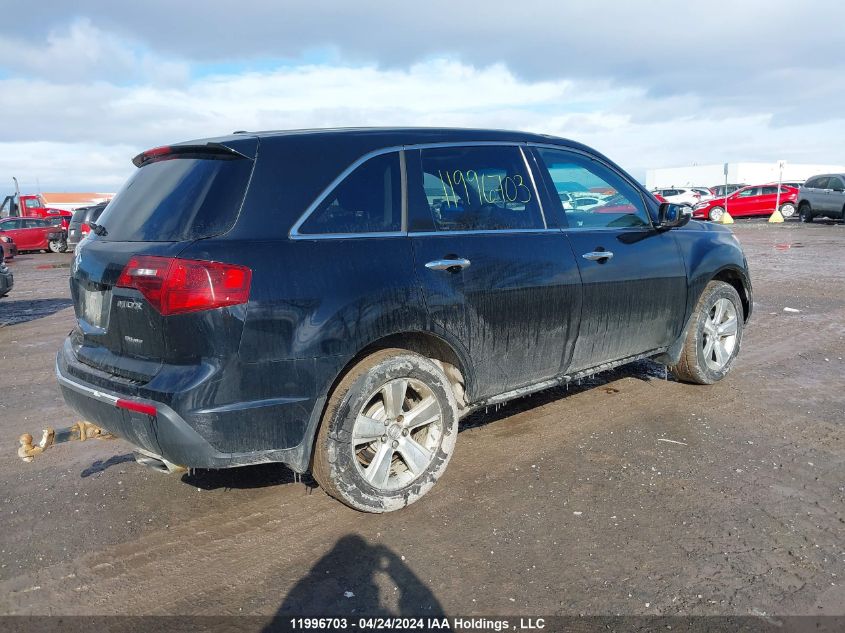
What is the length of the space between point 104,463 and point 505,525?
2.52 m

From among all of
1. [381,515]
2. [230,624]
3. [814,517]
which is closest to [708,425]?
[814,517]

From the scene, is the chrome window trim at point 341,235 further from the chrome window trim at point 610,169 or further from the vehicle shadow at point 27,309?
the vehicle shadow at point 27,309

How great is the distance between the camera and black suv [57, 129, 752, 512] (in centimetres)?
308

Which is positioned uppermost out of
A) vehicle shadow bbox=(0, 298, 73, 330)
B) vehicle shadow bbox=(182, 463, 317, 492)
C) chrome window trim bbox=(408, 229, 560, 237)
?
chrome window trim bbox=(408, 229, 560, 237)

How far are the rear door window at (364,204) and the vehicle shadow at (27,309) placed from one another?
8.58 m

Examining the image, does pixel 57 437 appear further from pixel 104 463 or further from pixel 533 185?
pixel 533 185

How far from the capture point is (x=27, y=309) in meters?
11.7

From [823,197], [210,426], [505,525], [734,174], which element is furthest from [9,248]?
[734,174]

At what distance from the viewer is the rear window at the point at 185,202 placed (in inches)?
126

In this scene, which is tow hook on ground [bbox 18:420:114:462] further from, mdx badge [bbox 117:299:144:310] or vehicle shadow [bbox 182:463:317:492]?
mdx badge [bbox 117:299:144:310]

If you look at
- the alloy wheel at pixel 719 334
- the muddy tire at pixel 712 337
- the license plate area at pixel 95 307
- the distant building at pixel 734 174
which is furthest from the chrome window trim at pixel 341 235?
the distant building at pixel 734 174

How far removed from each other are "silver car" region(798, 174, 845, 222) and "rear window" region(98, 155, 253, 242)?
28305 mm

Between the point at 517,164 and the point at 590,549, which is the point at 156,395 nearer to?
the point at 590,549

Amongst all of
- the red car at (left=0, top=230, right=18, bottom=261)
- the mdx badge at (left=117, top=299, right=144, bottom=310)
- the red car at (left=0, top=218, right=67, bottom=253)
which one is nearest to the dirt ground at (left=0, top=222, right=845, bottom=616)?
the mdx badge at (left=117, top=299, right=144, bottom=310)
